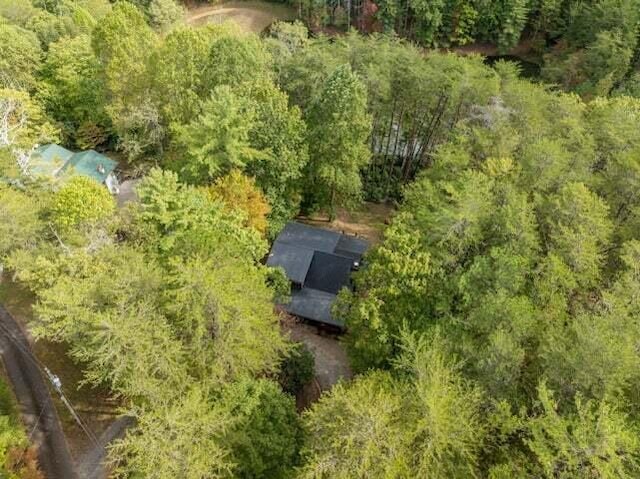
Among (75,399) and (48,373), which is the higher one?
(48,373)

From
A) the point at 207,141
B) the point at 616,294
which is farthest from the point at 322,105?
the point at 616,294

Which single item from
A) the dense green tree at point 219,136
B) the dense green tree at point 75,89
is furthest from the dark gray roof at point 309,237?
the dense green tree at point 75,89

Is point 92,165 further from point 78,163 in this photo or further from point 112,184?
point 112,184

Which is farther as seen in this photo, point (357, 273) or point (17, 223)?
point (17, 223)

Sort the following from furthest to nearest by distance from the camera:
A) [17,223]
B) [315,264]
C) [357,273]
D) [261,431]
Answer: [315,264] < [17,223] < [357,273] < [261,431]

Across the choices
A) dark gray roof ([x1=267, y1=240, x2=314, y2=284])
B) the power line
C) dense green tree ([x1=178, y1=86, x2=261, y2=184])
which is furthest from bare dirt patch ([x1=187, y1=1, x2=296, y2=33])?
the power line

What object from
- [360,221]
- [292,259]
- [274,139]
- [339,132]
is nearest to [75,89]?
[274,139]

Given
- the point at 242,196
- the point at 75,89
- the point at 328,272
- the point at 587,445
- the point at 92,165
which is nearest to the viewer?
the point at 587,445

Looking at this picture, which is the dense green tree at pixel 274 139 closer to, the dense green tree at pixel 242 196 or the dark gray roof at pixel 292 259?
the dense green tree at pixel 242 196

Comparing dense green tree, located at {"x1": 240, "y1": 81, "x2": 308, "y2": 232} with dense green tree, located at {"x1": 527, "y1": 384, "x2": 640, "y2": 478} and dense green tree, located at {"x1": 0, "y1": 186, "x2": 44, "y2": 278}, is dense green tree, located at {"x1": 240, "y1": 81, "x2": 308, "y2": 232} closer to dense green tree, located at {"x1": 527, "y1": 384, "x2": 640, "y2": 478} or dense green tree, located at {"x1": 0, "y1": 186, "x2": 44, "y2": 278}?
dense green tree, located at {"x1": 0, "y1": 186, "x2": 44, "y2": 278}
